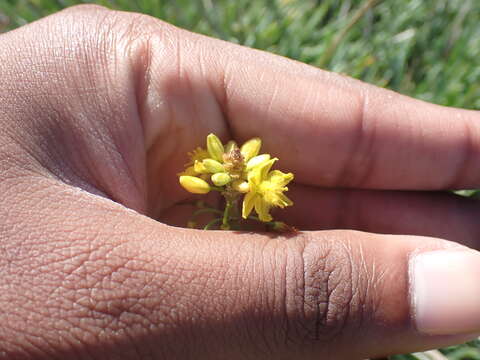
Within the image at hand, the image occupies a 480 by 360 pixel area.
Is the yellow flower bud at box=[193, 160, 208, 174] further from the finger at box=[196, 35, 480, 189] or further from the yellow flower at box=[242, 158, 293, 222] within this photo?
the finger at box=[196, 35, 480, 189]

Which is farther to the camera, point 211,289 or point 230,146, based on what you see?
point 230,146

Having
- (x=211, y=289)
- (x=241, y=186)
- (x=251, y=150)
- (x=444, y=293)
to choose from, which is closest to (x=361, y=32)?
(x=251, y=150)

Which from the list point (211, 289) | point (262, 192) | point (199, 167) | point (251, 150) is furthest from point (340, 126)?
point (211, 289)

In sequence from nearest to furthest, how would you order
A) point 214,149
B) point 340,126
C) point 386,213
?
point 214,149 < point 340,126 < point 386,213

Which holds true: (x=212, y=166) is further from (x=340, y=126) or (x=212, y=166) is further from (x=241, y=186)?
(x=340, y=126)

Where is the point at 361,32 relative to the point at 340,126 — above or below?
above

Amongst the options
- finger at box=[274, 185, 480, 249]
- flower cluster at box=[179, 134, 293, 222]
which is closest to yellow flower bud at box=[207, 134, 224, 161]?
flower cluster at box=[179, 134, 293, 222]

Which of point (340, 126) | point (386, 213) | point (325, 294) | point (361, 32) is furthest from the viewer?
point (361, 32)

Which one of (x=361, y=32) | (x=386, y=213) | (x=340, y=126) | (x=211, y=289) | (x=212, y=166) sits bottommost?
(x=211, y=289)
